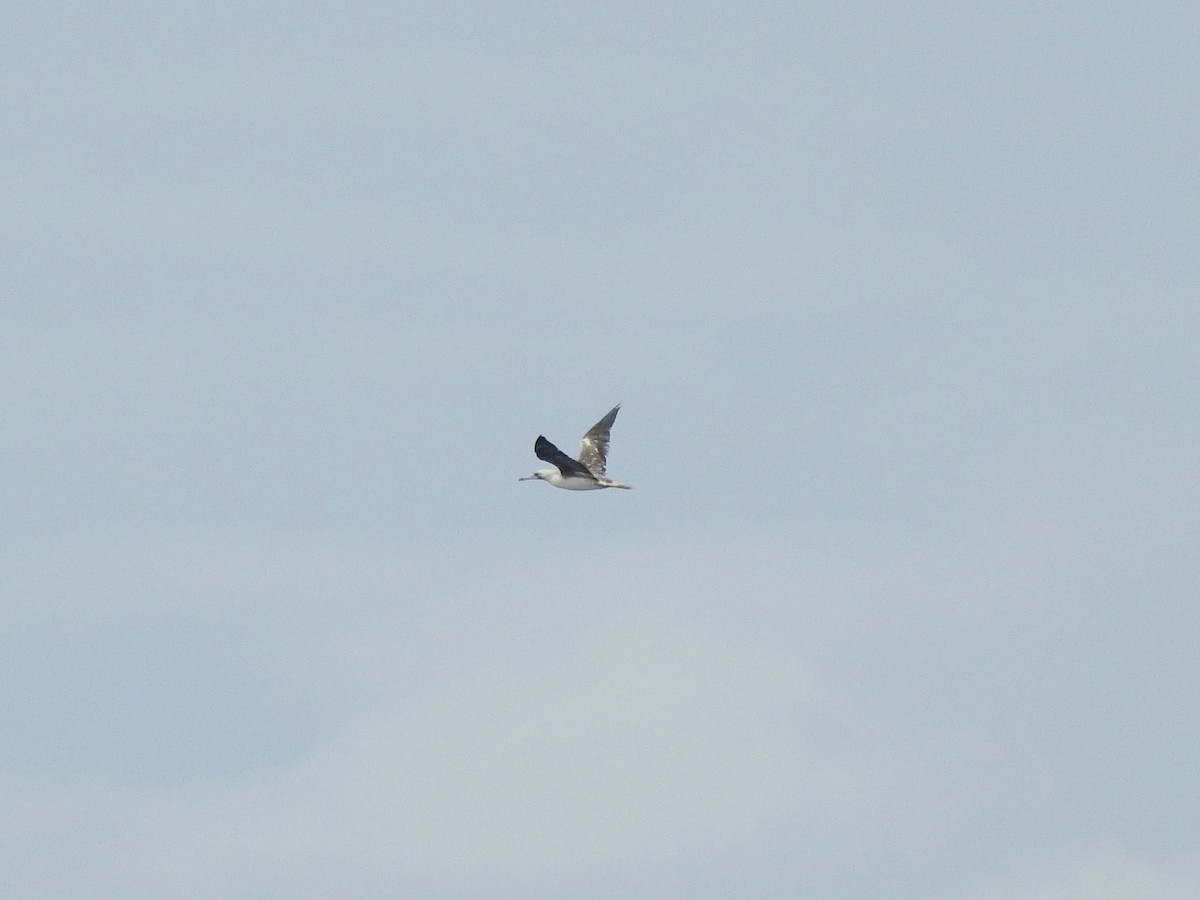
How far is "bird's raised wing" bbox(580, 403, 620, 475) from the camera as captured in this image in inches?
3656

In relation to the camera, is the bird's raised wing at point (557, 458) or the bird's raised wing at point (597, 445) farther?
the bird's raised wing at point (597, 445)

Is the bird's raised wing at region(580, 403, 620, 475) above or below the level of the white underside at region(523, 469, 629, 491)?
above

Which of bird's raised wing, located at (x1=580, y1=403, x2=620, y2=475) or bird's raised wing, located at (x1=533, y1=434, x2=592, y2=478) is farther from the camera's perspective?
bird's raised wing, located at (x1=580, y1=403, x2=620, y2=475)

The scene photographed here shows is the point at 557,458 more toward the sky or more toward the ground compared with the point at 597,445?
more toward the ground

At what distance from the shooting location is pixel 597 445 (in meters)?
93.6

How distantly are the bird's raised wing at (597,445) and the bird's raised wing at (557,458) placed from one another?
1589 millimetres

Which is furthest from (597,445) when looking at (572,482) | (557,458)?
(557,458)

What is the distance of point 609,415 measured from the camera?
94.5m

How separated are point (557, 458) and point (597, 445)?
6.89 metres

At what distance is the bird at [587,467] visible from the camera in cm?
9019

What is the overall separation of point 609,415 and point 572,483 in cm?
377

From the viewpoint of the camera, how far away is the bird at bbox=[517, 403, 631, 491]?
90.2 meters

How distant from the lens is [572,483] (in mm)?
91938

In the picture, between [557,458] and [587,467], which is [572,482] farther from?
[557,458]
